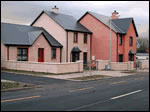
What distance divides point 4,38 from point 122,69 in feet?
51.0

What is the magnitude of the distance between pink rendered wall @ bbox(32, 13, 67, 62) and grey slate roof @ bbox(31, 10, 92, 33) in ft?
1.68

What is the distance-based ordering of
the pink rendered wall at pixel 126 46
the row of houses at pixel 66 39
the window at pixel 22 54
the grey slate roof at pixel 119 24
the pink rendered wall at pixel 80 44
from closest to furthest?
the window at pixel 22 54 < the row of houses at pixel 66 39 < the pink rendered wall at pixel 80 44 < the grey slate roof at pixel 119 24 < the pink rendered wall at pixel 126 46

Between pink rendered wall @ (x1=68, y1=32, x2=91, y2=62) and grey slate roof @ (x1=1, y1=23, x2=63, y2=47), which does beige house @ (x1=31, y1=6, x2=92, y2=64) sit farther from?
grey slate roof @ (x1=1, y1=23, x2=63, y2=47)

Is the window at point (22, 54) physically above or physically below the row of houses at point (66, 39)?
below

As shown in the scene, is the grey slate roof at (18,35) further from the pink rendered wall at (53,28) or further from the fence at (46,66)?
the fence at (46,66)

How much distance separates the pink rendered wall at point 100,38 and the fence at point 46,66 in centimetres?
1080

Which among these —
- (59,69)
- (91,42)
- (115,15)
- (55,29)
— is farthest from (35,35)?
(115,15)

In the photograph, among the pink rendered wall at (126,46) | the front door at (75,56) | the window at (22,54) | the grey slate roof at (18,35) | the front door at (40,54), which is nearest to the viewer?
the grey slate roof at (18,35)

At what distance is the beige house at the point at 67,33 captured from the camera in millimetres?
31078

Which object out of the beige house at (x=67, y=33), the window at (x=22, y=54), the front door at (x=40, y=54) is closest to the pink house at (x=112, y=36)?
the beige house at (x=67, y=33)

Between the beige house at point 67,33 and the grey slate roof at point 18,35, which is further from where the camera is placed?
the beige house at point 67,33

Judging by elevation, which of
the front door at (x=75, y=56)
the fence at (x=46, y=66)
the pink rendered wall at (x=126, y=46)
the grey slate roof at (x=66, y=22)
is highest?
the grey slate roof at (x=66, y=22)

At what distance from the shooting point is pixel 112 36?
33.4 meters

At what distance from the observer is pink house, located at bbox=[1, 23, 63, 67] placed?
24.9 metres
